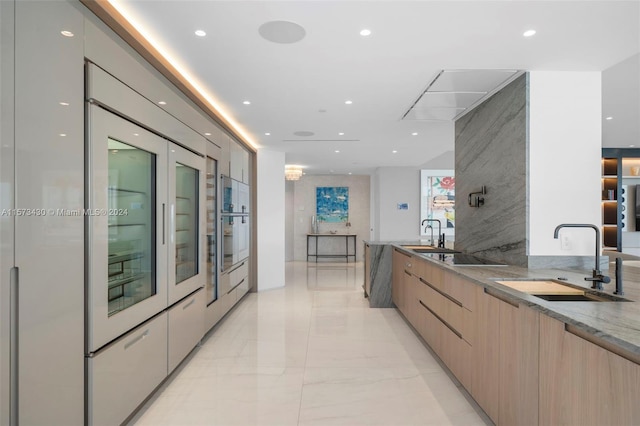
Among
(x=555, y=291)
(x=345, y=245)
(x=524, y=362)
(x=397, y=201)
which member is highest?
(x=397, y=201)

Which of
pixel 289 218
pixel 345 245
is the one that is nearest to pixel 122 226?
pixel 289 218

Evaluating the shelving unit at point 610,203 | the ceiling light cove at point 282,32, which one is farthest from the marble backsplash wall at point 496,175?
the shelving unit at point 610,203

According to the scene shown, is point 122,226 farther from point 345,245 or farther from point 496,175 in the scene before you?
point 345,245

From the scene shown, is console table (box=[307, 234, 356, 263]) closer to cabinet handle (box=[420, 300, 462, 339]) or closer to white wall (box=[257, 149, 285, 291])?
white wall (box=[257, 149, 285, 291])

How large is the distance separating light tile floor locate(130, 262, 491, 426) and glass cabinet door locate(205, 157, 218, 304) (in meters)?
0.53

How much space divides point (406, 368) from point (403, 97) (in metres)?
2.52

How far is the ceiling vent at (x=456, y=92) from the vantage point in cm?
301

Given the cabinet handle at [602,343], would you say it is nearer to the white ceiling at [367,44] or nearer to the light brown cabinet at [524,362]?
the light brown cabinet at [524,362]

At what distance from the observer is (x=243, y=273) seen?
547cm

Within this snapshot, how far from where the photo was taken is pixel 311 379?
114 inches

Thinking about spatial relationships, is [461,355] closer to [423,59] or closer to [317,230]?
[423,59]

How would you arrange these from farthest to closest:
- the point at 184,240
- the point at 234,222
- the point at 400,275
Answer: the point at 234,222 → the point at 400,275 → the point at 184,240

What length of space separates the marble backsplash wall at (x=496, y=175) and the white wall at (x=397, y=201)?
5009 mm

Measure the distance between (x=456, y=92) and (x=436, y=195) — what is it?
6.46m
